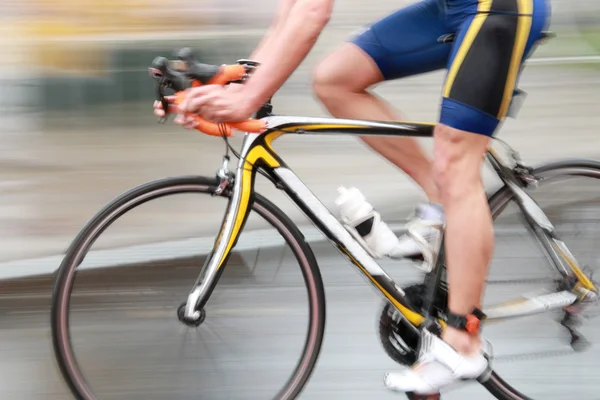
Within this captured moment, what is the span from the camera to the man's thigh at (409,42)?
341 centimetres

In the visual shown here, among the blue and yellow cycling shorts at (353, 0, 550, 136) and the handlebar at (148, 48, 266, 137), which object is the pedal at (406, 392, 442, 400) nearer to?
the blue and yellow cycling shorts at (353, 0, 550, 136)

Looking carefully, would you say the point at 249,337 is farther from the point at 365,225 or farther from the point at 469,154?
the point at 469,154

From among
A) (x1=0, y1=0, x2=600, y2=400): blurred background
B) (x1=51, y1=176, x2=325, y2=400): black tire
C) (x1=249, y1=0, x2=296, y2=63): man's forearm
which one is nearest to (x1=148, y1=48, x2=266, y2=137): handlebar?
(x1=249, y1=0, x2=296, y2=63): man's forearm

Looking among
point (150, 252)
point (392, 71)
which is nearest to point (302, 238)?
point (392, 71)

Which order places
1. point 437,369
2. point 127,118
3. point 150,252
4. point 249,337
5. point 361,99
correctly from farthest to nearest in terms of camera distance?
point 127,118 < point 150,252 < point 249,337 < point 361,99 < point 437,369

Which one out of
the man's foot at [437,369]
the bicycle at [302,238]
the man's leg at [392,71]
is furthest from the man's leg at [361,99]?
the man's foot at [437,369]

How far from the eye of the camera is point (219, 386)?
11.7 feet

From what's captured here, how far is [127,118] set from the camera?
25.4 feet

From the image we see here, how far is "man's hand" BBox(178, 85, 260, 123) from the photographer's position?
308 cm

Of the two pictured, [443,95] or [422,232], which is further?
[422,232]

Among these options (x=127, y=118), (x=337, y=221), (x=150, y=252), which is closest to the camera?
(x=337, y=221)

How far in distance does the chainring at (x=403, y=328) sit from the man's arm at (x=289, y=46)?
0.88 m

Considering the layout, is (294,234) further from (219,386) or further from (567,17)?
(567,17)

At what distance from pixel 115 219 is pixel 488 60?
131cm
